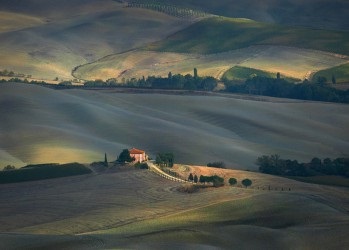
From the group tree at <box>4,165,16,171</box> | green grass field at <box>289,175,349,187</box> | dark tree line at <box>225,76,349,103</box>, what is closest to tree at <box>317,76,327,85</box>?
dark tree line at <box>225,76,349,103</box>

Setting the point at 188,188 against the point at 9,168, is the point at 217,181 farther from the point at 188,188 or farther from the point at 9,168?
the point at 9,168

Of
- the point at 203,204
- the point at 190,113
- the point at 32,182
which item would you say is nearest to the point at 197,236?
the point at 203,204

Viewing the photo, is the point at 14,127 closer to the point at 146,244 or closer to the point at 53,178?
the point at 53,178

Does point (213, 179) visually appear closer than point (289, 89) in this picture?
Yes

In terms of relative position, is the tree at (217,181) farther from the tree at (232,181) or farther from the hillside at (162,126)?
the hillside at (162,126)

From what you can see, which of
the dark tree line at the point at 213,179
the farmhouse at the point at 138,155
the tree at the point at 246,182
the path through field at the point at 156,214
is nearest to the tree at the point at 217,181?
the dark tree line at the point at 213,179

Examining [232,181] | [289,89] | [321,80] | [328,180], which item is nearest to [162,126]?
[328,180]
